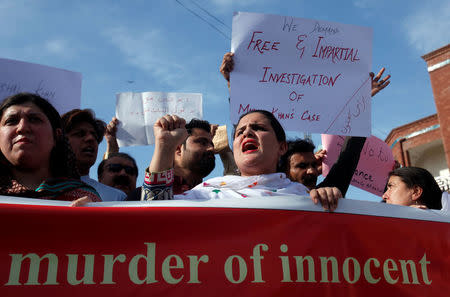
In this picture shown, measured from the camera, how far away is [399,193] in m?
3.24

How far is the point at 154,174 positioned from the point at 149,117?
2691mm

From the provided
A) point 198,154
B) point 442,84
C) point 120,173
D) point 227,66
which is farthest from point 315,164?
→ point 442,84

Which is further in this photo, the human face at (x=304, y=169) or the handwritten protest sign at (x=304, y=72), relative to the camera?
the human face at (x=304, y=169)

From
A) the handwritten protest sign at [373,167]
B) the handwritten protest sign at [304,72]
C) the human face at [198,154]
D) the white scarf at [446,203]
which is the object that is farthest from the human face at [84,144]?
the handwritten protest sign at [373,167]

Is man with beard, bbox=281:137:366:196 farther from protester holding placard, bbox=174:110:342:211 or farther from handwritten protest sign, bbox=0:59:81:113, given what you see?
handwritten protest sign, bbox=0:59:81:113

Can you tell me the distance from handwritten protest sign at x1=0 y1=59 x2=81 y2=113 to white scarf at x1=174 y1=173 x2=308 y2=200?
1976mm

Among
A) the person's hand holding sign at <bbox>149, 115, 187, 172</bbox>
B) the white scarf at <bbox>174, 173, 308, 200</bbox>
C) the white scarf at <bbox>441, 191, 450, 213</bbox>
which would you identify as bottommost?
the white scarf at <bbox>441, 191, 450, 213</bbox>

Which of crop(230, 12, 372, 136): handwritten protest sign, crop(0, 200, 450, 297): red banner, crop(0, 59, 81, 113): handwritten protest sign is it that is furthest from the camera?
crop(0, 59, 81, 113): handwritten protest sign

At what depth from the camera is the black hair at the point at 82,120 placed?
3516 mm

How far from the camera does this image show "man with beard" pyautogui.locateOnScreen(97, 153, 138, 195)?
378 cm

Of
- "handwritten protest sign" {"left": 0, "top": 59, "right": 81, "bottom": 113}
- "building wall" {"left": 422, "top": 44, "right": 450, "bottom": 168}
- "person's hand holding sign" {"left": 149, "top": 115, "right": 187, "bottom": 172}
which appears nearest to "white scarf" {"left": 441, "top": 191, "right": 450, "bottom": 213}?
"person's hand holding sign" {"left": 149, "top": 115, "right": 187, "bottom": 172}

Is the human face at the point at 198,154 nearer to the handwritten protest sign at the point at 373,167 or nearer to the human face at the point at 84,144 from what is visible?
the human face at the point at 84,144

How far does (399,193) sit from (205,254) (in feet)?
5.97

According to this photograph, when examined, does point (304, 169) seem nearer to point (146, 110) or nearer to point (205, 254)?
point (146, 110)
